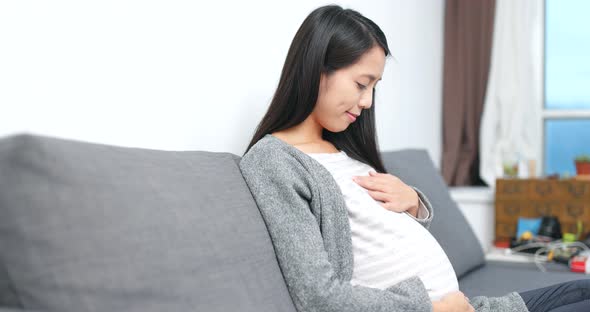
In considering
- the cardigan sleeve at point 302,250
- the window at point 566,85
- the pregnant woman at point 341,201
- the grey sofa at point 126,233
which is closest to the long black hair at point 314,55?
the pregnant woman at point 341,201

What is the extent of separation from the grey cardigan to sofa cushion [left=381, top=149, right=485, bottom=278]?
2.41ft

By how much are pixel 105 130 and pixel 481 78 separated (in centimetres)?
256

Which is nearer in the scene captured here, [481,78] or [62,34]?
[62,34]

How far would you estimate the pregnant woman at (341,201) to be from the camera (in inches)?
46.6

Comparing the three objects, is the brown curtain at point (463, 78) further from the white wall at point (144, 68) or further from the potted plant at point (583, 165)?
the white wall at point (144, 68)

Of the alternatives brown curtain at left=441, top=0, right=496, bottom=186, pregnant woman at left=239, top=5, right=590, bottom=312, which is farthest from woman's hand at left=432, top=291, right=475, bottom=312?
brown curtain at left=441, top=0, right=496, bottom=186

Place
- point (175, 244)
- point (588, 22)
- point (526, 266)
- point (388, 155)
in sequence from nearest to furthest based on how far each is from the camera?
point (175, 244), point (388, 155), point (526, 266), point (588, 22)

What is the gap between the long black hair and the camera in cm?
140

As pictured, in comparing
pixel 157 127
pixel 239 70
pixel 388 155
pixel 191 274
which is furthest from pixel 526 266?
pixel 191 274

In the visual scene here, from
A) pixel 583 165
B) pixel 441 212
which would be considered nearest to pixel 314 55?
pixel 441 212

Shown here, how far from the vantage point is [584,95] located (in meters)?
3.40

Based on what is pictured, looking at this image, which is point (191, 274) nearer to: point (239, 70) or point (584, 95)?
point (239, 70)

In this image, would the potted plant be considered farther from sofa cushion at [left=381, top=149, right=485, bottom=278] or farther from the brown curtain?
sofa cushion at [left=381, top=149, right=485, bottom=278]

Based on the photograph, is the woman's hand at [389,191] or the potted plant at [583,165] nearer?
the woman's hand at [389,191]
